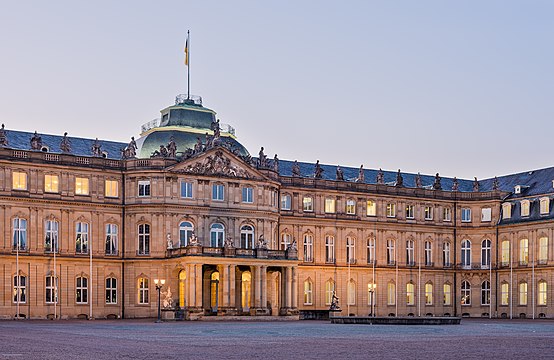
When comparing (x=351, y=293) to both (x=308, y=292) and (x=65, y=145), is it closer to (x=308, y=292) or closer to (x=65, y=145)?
(x=308, y=292)

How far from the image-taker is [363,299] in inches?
4060

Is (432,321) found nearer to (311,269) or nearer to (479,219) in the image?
(311,269)

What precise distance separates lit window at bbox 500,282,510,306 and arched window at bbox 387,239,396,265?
12.7m

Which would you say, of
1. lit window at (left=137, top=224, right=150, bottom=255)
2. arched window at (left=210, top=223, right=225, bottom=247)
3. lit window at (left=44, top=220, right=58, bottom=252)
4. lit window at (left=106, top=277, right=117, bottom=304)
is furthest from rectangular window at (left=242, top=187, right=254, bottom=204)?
lit window at (left=44, top=220, right=58, bottom=252)

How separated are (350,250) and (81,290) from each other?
1246 inches

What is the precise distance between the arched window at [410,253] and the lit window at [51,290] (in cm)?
4223

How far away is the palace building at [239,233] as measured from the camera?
84.1m

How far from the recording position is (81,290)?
86188 mm

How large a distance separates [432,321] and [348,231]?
3237 centimetres

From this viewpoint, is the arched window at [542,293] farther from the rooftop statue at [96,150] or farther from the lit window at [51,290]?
the lit window at [51,290]

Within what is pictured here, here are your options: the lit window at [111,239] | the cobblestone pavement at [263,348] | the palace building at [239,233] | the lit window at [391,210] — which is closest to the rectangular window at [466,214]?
the palace building at [239,233]

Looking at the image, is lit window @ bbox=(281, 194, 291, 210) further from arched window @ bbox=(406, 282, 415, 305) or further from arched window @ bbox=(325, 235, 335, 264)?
arched window @ bbox=(406, 282, 415, 305)

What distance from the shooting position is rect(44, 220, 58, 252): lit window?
84625mm

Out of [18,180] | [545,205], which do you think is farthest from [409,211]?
[18,180]
